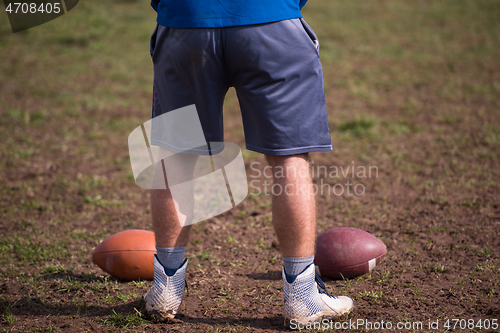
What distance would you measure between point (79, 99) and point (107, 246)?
→ 4.76 m

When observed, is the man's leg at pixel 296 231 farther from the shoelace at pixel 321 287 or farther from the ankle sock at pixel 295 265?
the shoelace at pixel 321 287

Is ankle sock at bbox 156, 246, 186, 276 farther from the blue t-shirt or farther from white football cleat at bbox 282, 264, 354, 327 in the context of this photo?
the blue t-shirt

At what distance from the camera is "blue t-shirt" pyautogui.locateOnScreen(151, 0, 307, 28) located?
6.84 ft

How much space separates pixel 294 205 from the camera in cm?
223

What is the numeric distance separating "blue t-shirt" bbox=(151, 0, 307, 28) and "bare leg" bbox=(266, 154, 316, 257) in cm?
66

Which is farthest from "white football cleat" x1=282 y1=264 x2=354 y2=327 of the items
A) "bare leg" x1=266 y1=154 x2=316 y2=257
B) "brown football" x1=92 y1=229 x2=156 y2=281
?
"brown football" x1=92 y1=229 x2=156 y2=281

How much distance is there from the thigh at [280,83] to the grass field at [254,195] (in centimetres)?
102

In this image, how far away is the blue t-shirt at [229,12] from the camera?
6.84 feet

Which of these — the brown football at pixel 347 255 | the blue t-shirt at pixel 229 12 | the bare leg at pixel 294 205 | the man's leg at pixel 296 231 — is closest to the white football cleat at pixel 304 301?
the man's leg at pixel 296 231

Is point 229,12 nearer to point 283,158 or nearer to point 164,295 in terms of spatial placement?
point 283,158

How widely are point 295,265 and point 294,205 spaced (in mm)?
307

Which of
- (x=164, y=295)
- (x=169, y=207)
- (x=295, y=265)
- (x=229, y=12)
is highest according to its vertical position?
(x=229, y=12)
